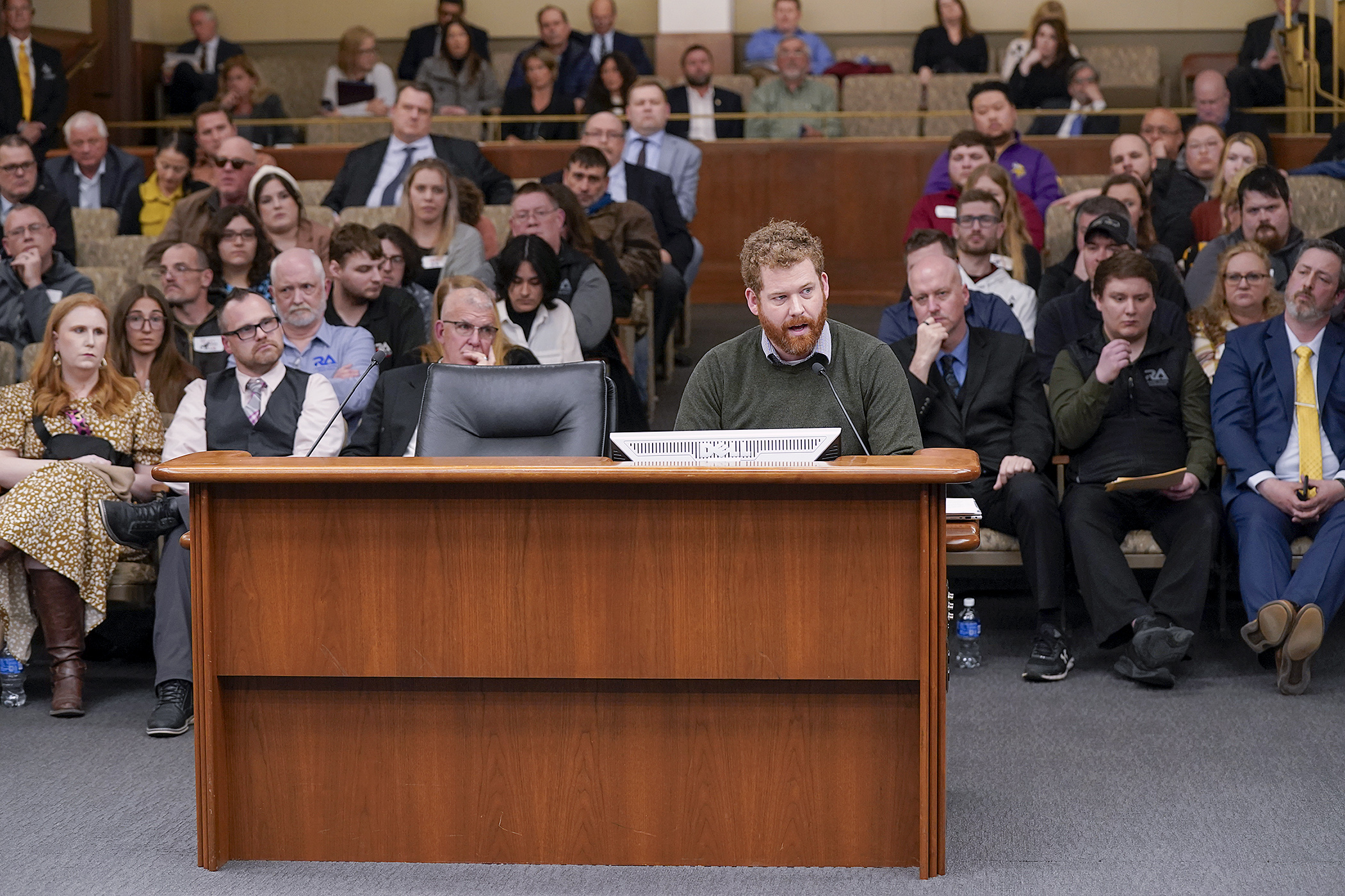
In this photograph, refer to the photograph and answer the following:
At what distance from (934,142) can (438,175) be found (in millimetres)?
3486

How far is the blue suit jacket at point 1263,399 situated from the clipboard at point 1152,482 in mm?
217

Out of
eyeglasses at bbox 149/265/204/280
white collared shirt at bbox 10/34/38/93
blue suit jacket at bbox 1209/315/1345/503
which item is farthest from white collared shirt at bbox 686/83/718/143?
blue suit jacket at bbox 1209/315/1345/503

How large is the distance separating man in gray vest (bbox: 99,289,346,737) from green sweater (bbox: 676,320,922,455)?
1405mm

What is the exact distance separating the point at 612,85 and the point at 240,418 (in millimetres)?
4576

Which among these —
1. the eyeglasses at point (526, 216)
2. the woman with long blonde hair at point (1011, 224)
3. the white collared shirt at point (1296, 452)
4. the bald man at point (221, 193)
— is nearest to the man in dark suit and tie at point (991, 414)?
the white collared shirt at point (1296, 452)

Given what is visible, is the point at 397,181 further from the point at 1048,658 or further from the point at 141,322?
the point at 1048,658

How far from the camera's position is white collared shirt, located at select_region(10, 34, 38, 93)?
8.10 meters

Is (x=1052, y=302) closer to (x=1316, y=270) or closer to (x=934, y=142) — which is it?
(x=1316, y=270)

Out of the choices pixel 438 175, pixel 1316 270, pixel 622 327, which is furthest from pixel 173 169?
pixel 1316 270

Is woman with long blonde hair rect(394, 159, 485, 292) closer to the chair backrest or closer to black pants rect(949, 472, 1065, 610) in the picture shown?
black pants rect(949, 472, 1065, 610)

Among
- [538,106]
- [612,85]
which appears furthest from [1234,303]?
[538,106]

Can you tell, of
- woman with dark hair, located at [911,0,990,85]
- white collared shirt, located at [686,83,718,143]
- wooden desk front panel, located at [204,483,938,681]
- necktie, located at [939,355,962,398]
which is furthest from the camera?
woman with dark hair, located at [911,0,990,85]

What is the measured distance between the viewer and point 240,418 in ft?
13.9

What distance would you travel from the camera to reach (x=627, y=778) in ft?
9.30
